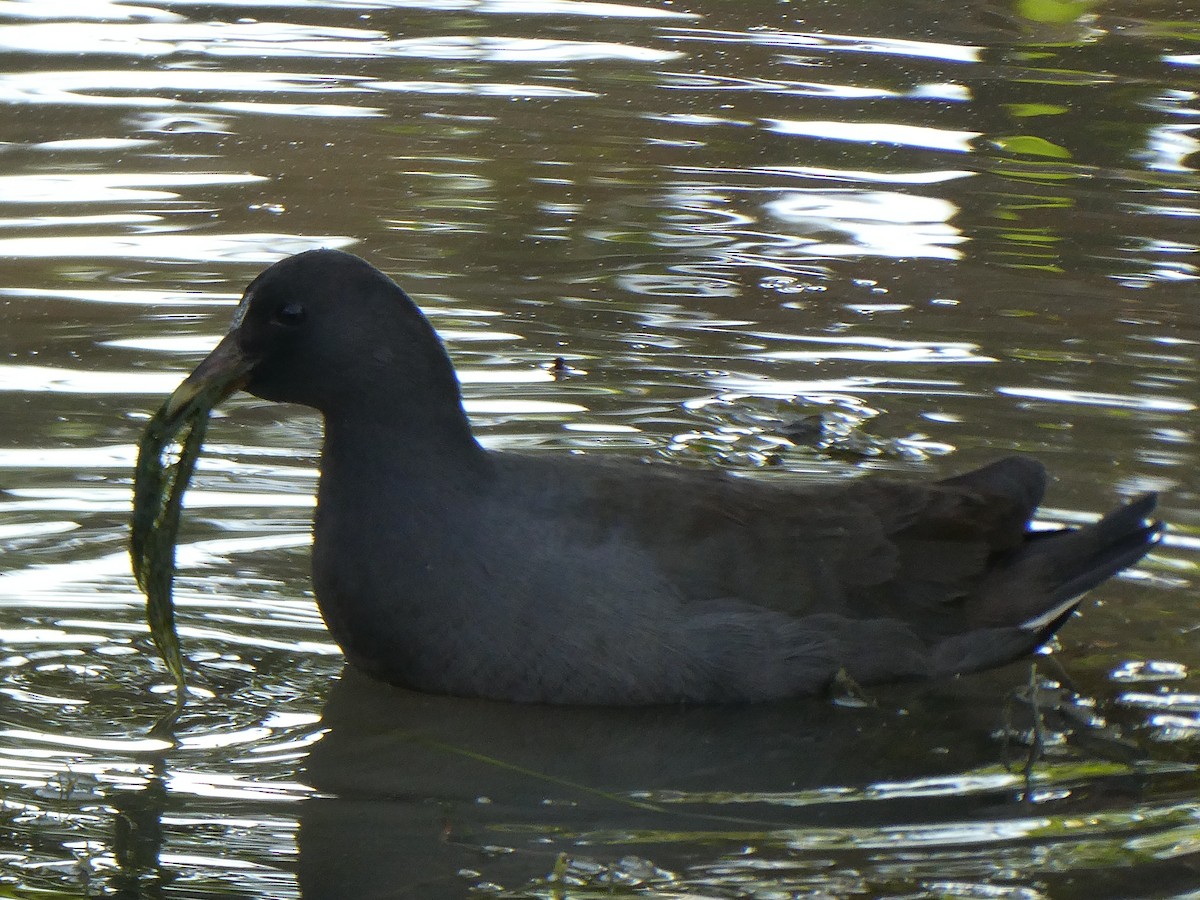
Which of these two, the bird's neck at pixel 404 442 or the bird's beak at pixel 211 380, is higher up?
the bird's beak at pixel 211 380

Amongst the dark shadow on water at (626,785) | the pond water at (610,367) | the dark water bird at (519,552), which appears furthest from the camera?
the dark water bird at (519,552)

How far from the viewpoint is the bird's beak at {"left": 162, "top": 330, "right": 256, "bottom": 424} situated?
5.46 metres

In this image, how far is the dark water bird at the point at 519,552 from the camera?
542 cm

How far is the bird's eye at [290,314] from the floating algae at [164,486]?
144mm

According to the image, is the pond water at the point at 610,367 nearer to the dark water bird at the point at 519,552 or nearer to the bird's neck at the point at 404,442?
the dark water bird at the point at 519,552

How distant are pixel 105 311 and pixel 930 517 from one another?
421cm

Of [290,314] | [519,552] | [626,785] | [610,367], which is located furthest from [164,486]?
[610,367]

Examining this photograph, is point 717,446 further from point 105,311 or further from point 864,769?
point 105,311

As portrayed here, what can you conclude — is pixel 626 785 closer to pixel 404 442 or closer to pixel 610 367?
pixel 404 442

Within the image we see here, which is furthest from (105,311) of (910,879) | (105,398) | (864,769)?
(910,879)

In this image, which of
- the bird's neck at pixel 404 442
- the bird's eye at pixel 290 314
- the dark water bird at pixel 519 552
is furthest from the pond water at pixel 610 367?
the bird's eye at pixel 290 314

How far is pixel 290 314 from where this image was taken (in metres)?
5.49

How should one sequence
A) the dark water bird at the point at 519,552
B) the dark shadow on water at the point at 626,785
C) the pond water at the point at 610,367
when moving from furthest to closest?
the dark water bird at the point at 519,552 < the pond water at the point at 610,367 < the dark shadow on water at the point at 626,785

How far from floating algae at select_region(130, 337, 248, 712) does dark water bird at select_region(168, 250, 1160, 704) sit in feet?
0.05
